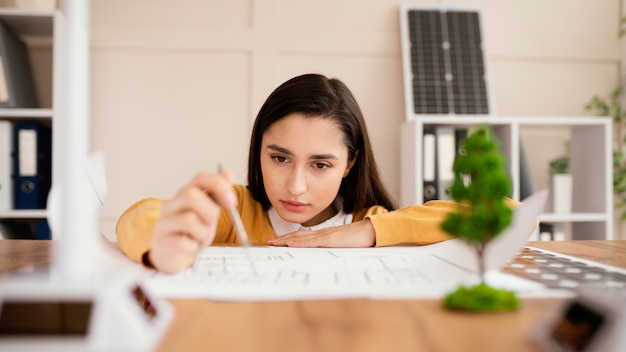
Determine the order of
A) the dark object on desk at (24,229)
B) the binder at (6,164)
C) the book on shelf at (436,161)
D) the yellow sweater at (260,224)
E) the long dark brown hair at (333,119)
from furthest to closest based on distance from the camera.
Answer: the book on shelf at (436,161) < the dark object on desk at (24,229) < the binder at (6,164) < the long dark brown hair at (333,119) < the yellow sweater at (260,224)

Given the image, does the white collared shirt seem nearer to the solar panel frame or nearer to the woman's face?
the woman's face

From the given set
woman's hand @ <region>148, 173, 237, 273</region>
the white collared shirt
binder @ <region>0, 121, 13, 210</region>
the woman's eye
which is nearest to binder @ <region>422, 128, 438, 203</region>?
the white collared shirt

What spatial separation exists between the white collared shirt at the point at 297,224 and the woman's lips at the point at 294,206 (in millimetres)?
136

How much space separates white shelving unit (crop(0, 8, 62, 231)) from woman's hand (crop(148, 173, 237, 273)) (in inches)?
60.5

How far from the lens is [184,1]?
2.61 m

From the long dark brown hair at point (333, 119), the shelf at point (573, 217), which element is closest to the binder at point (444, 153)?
the shelf at point (573, 217)

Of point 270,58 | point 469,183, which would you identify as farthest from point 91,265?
point 270,58

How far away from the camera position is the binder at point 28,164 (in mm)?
2182

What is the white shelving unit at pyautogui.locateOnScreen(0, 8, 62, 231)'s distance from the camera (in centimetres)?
217

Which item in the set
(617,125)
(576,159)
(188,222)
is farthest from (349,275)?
(617,125)

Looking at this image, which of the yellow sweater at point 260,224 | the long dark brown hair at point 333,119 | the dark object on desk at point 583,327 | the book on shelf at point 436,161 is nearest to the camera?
the dark object on desk at point 583,327

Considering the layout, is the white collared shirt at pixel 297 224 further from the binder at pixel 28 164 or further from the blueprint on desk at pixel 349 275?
the binder at pixel 28 164

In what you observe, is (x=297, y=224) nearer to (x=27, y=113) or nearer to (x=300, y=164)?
(x=300, y=164)

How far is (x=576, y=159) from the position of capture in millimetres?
2641
